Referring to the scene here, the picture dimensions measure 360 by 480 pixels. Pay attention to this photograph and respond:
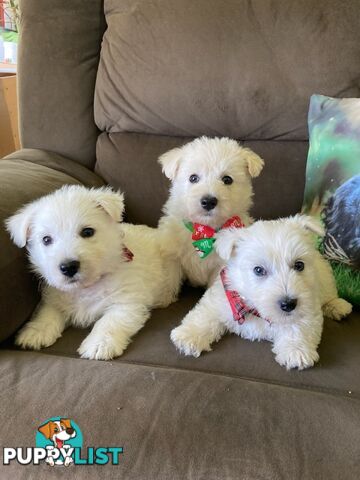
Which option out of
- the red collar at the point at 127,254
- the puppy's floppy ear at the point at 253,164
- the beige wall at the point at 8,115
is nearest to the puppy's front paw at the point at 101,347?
the red collar at the point at 127,254

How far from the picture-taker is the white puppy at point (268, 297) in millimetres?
1422

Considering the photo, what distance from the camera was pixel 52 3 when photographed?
7.40 feet

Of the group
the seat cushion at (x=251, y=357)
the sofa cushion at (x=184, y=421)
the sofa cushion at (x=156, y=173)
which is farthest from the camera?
the sofa cushion at (x=156, y=173)

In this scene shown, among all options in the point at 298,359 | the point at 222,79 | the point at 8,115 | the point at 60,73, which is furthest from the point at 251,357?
the point at 8,115

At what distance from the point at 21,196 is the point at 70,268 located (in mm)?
441

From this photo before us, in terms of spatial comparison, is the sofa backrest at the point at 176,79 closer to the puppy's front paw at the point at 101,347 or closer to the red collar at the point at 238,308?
the red collar at the point at 238,308

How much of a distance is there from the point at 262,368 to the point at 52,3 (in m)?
1.99

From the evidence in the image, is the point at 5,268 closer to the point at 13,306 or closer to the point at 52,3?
the point at 13,306

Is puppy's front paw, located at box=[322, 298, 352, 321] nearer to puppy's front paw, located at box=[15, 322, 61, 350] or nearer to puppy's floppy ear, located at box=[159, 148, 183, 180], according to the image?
puppy's floppy ear, located at box=[159, 148, 183, 180]

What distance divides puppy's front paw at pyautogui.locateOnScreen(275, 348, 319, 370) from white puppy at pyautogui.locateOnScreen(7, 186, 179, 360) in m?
0.53

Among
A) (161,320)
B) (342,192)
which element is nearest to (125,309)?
(161,320)

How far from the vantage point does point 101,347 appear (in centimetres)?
148

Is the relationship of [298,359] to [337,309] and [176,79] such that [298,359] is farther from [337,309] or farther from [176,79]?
[176,79]

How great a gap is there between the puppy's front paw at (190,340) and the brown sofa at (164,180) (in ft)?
0.11
